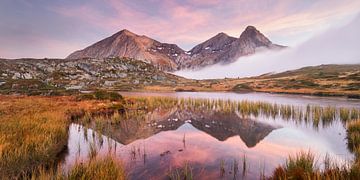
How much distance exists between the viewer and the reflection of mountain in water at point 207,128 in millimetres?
22775

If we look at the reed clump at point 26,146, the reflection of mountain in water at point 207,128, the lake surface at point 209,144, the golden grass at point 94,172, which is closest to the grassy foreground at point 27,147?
the reed clump at point 26,146

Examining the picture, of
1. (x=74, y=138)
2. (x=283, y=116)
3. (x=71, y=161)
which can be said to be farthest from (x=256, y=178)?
(x=283, y=116)

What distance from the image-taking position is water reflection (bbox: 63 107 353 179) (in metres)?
14.8

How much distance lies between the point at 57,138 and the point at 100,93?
3443 centimetres

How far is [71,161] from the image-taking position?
14906mm

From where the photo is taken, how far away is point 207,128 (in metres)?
27.5

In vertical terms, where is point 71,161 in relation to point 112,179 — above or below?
below

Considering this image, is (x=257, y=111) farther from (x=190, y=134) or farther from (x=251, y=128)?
(x=190, y=134)

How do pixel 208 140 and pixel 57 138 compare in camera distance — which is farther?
pixel 208 140

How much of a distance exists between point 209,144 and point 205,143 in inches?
17.6

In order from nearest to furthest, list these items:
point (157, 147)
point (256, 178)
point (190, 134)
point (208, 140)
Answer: point (256, 178) → point (157, 147) → point (208, 140) → point (190, 134)

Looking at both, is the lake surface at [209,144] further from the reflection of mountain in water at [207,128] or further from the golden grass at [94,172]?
the golden grass at [94,172]

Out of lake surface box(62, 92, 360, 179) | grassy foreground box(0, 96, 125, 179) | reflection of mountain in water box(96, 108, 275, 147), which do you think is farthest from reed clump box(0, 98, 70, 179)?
reflection of mountain in water box(96, 108, 275, 147)

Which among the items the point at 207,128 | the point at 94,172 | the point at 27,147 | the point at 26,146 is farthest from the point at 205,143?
the point at 26,146
